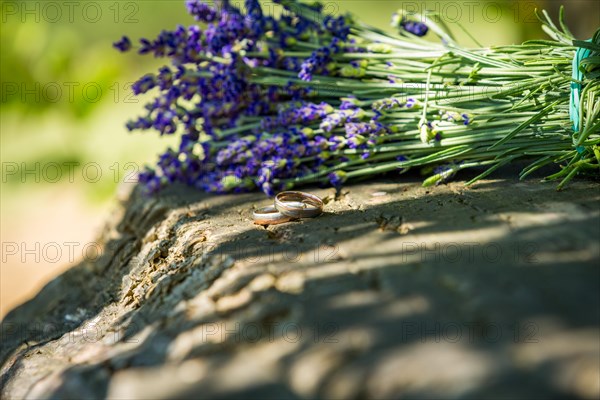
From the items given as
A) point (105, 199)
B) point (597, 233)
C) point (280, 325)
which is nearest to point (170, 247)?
point (280, 325)

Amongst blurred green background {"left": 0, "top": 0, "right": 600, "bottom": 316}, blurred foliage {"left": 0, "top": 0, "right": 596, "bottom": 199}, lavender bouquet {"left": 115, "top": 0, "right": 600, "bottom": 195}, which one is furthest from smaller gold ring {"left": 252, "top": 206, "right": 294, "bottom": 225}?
blurred foliage {"left": 0, "top": 0, "right": 596, "bottom": 199}

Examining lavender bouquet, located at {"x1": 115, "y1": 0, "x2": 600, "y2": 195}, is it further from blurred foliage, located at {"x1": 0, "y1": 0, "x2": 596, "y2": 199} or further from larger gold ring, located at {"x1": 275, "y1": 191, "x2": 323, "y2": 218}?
blurred foliage, located at {"x1": 0, "y1": 0, "x2": 596, "y2": 199}

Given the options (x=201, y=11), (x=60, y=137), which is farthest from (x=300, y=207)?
(x=60, y=137)

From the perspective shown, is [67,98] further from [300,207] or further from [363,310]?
[363,310]

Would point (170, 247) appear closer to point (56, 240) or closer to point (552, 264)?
point (552, 264)

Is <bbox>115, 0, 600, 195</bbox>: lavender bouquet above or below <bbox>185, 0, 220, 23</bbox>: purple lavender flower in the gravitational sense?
below

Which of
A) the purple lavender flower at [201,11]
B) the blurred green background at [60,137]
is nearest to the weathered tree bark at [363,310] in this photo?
the purple lavender flower at [201,11]
